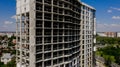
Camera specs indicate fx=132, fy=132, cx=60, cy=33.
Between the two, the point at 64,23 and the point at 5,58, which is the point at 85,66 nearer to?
the point at 64,23

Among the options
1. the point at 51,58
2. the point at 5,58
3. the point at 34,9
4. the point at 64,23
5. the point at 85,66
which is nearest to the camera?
the point at 34,9

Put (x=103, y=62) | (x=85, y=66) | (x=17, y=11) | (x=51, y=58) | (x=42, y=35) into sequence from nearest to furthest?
(x=42, y=35), (x=51, y=58), (x=17, y=11), (x=85, y=66), (x=103, y=62)

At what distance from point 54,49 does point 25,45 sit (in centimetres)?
570

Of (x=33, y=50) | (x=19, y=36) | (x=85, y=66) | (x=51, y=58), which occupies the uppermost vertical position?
(x=19, y=36)

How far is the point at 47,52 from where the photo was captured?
24.5 metres

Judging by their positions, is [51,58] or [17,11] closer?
[51,58]

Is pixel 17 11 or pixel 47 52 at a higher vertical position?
pixel 17 11

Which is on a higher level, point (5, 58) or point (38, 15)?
point (38, 15)

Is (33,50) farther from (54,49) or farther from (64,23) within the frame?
(64,23)

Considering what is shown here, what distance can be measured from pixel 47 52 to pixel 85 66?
22.5 metres

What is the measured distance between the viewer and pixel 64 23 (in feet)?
95.2

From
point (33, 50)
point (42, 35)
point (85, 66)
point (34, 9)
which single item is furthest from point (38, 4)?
point (85, 66)

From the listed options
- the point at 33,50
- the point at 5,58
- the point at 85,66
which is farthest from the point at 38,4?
the point at 5,58

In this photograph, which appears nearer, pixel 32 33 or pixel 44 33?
pixel 32 33
